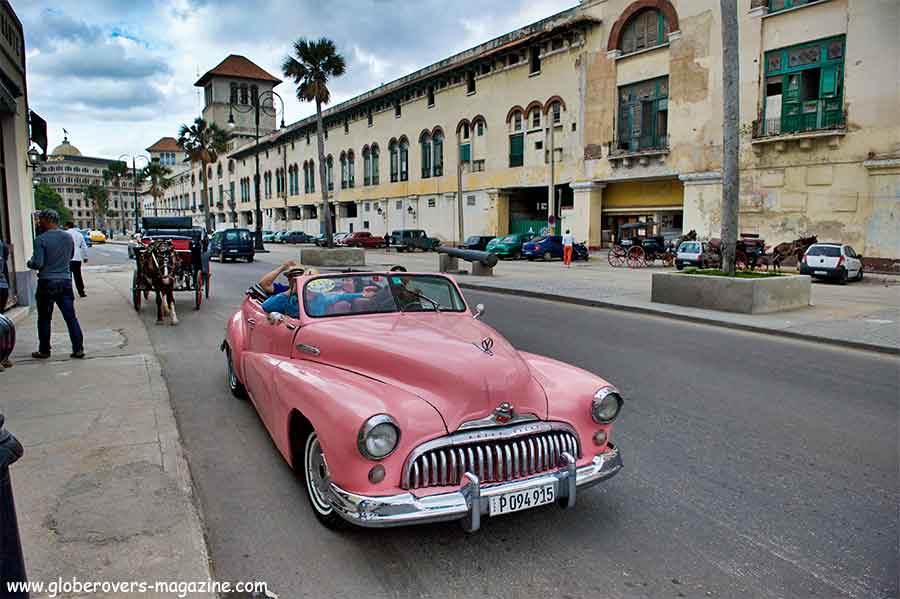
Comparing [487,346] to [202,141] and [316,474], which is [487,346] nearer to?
[316,474]

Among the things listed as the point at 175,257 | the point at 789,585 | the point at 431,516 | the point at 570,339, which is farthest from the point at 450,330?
the point at 175,257

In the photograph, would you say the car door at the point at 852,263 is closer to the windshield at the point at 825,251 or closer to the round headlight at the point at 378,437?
the windshield at the point at 825,251

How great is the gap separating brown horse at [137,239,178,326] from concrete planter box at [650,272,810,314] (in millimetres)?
10330

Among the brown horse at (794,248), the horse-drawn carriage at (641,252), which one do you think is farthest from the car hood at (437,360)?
the horse-drawn carriage at (641,252)

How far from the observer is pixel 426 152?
165 feet

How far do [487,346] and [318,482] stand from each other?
131cm

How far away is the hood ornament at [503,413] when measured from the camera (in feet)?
11.3

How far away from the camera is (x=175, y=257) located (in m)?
12.6

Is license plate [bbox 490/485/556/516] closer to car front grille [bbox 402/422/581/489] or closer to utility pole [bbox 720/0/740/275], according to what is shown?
car front grille [bbox 402/422/581/489]

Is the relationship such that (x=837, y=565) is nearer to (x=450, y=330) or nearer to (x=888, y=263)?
(x=450, y=330)

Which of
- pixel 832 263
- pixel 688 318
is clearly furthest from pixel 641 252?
pixel 688 318

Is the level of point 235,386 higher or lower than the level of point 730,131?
lower

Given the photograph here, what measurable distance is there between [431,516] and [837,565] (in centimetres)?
215

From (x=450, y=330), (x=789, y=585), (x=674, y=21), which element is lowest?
(x=789, y=585)
